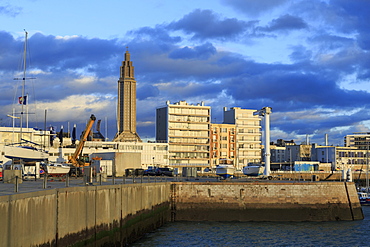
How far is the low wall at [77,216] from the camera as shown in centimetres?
1889

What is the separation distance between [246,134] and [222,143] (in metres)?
8.89

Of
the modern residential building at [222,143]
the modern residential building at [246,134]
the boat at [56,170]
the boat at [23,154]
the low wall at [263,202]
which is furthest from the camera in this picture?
the modern residential building at [246,134]

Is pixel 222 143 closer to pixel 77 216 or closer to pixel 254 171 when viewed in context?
pixel 254 171

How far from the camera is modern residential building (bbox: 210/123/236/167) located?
175 meters

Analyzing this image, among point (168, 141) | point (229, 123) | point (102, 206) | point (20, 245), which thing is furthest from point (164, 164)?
point (20, 245)

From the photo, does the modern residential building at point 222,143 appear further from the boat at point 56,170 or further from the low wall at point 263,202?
the low wall at point 263,202

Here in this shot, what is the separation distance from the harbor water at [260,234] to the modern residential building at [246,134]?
404 feet

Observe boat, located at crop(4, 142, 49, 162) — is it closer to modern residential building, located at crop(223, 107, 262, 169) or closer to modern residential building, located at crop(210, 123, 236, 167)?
modern residential building, located at crop(210, 123, 236, 167)

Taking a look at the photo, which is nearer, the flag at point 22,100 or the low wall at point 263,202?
the low wall at point 263,202

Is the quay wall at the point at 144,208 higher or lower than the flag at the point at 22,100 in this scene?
lower

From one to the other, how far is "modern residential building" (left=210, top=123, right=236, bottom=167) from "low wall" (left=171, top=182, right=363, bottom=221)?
117494 millimetres

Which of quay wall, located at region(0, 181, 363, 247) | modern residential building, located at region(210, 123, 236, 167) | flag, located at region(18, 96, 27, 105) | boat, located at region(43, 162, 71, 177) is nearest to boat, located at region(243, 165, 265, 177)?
boat, located at region(43, 162, 71, 177)

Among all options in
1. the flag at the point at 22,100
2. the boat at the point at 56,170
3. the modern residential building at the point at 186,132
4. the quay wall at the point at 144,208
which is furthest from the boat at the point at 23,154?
the modern residential building at the point at 186,132

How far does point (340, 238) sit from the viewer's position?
45.5 m
